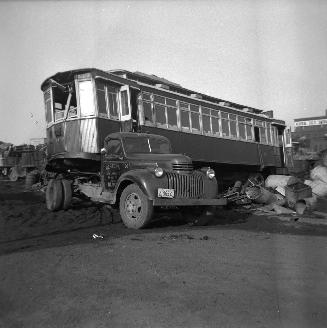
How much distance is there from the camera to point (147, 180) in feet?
28.2

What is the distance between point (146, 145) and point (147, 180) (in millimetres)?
2091

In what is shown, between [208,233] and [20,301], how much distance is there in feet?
14.4

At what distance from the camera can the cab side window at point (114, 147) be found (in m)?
10.3

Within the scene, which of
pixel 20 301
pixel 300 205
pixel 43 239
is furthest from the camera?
pixel 300 205

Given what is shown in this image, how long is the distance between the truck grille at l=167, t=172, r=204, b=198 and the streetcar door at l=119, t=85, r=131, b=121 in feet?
15.8

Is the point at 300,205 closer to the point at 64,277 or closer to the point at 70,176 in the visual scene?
the point at 70,176

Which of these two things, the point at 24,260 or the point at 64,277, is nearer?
the point at 64,277

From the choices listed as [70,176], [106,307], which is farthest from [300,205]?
[106,307]

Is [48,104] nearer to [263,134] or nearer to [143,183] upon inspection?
[143,183]

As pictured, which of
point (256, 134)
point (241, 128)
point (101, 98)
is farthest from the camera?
point (256, 134)

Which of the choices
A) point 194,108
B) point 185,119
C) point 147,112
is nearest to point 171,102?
point 185,119

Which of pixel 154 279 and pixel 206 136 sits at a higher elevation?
pixel 206 136

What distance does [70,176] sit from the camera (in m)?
13.1

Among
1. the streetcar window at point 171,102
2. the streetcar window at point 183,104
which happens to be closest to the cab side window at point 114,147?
the streetcar window at point 171,102
